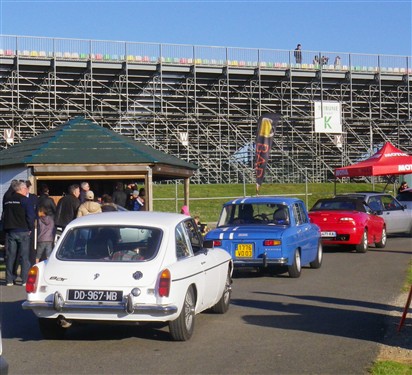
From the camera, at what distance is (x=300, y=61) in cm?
5178

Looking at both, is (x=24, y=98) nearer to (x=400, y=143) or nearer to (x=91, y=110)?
(x=91, y=110)

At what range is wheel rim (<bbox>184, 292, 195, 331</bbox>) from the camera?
9.05m

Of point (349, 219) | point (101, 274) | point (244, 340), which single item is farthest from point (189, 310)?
point (349, 219)

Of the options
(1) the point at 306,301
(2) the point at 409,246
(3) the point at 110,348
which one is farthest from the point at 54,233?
(2) the point at 409,246

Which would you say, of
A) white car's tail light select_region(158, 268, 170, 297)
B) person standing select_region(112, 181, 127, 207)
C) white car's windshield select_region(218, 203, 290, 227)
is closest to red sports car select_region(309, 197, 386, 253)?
person standing select_region(112, 181, 127, 207)

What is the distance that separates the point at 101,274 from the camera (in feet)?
28.6

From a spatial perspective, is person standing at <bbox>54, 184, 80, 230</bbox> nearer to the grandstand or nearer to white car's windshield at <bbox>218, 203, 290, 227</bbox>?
white car's windshield at <bbox>218, 203, 290, 227</bbox>

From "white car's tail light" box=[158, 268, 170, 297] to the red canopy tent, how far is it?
20.3 meters

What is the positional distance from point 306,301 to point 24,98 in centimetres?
3661

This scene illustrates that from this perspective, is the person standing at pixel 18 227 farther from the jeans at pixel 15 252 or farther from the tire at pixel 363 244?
the tire at pixel 363 244

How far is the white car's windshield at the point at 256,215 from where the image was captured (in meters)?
15.8

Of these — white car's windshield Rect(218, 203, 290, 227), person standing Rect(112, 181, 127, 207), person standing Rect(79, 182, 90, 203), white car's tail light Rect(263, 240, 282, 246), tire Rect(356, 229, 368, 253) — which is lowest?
tire Rect(356, 229, 368, 253)

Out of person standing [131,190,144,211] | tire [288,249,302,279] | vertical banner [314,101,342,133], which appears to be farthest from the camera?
vertical banner [314,101,342,133]

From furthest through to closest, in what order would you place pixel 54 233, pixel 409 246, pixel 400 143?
pixel 400 143, pixel 409 246, pixel 54 233
